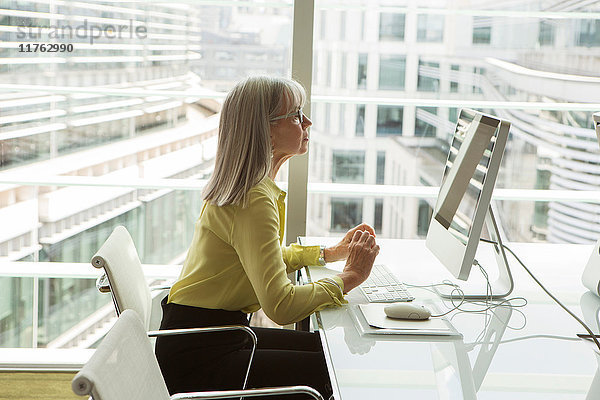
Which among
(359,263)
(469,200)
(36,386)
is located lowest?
(36,386)

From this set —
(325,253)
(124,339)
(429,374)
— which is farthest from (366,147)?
(124,339)

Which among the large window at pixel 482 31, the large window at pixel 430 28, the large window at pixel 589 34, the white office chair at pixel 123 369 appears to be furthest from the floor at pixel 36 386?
the large window at pixel 589 34

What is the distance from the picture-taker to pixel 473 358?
1.45 metres

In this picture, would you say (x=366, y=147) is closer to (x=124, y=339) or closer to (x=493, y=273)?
(x=493, y=273)

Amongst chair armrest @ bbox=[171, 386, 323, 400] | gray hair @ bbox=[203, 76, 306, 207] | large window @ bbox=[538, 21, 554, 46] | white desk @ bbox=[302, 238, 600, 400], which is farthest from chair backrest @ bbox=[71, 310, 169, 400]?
large window @ bbox=[538, 21, 554, 46]

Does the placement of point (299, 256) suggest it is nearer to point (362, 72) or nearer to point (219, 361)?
point (219, 361)

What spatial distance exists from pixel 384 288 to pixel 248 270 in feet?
1.39

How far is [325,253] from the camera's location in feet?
7.03

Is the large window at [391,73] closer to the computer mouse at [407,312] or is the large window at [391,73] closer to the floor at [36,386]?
the computer mouse at [407,312]

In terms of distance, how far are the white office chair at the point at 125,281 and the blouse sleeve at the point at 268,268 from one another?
10cm

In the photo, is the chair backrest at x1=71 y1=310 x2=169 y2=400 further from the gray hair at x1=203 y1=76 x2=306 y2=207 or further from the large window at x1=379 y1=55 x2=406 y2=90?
the large window at x1=379 y1=55 x2=406 y2=90

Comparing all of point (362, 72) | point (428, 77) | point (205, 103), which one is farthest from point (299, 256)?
point (428, 77)

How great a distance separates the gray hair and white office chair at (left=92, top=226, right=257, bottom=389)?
243mm

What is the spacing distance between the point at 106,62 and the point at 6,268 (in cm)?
91
